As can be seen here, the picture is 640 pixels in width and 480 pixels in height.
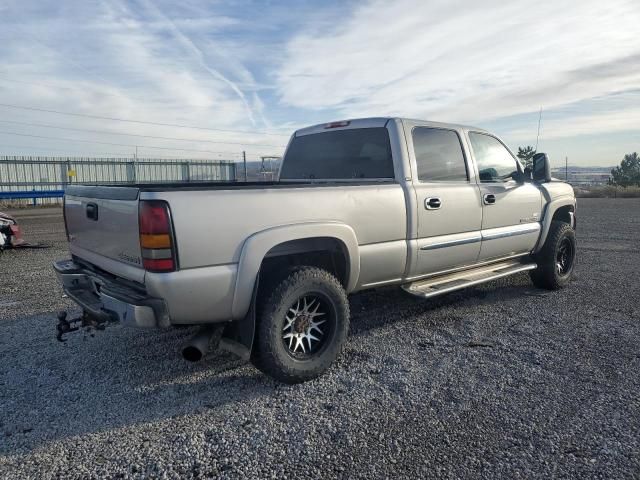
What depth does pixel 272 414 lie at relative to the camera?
3.01m

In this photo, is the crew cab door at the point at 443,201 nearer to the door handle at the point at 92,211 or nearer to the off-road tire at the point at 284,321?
the off-road tire at the point at 284,321

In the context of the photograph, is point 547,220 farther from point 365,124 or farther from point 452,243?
point 365,124

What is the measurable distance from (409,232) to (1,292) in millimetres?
5145

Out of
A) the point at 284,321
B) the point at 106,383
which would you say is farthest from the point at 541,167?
the point at 106,383

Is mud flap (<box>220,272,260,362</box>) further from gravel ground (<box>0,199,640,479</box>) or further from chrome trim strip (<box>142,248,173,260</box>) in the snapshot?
chrome trim strip (<box>142,248,173,260</box>)

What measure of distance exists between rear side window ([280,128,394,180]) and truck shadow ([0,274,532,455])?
1506mm

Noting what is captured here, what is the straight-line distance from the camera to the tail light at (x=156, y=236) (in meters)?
2.80

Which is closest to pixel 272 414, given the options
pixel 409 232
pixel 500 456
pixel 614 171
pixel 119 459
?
pixel 119 459

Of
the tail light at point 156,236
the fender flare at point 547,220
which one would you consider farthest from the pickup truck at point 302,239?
the fender flare at point 547,220

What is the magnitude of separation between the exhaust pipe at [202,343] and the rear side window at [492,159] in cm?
318

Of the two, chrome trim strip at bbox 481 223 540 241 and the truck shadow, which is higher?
chrome trim strip at bbox 481 223 540 241

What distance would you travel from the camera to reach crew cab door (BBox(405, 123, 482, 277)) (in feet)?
13.9

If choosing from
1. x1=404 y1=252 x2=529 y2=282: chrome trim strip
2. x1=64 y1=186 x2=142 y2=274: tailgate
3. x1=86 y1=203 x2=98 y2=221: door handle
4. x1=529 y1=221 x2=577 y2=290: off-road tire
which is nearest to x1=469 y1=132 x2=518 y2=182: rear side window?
x1=404 y1=252 x2=529 y2=282: chrome trim strip

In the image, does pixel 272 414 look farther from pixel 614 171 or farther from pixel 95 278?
pixel 614 171
